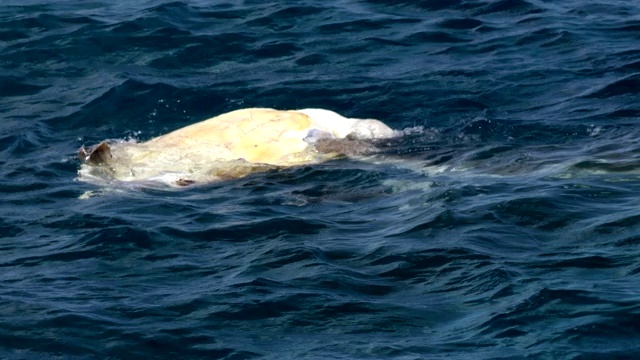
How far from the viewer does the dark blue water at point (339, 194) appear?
774 cm

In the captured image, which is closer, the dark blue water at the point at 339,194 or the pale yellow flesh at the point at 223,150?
the dark blue water at the point at 339,194

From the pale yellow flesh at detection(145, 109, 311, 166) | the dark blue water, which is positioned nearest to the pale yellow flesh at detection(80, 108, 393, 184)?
the pale yellow flesh at detection(145, 109, 311, 166)

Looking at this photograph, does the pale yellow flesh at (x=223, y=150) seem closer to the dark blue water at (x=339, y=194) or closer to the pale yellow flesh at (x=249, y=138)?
the pale yellow flesh at (x=249, y=138)

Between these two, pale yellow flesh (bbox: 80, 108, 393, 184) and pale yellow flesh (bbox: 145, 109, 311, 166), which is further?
pale yellow flesh (bbox: 145, 109, 311, 166)

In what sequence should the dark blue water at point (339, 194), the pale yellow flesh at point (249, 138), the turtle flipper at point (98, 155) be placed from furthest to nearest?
the pale yellow flesh at point (249, 138) < the turtle flipper at point (98, 155) < the dark blue water at point (339, 194)

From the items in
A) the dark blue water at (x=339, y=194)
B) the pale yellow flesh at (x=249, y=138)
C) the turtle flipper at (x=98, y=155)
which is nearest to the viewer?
the dark blue water at (x=339, y=194)

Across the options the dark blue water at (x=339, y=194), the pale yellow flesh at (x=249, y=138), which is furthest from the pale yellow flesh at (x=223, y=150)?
the dark blue water at (x=339, y=194)

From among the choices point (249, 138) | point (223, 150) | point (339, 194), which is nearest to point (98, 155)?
point (223, 150)

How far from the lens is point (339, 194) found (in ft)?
35.7

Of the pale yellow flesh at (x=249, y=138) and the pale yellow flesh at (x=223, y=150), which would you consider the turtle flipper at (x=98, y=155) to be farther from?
the pale yellow flesh at (x=249, y=138)

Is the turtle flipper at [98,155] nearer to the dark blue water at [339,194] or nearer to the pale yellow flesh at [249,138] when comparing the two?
the dark blue water at [339,194]

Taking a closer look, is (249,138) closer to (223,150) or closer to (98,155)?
(223,150)

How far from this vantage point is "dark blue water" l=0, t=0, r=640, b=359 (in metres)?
7.74

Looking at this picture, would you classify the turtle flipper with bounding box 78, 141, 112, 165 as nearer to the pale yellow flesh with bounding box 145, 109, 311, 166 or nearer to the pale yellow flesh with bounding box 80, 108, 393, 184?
the pale yellow flesh with bounding box 80, 108, 393, 184
